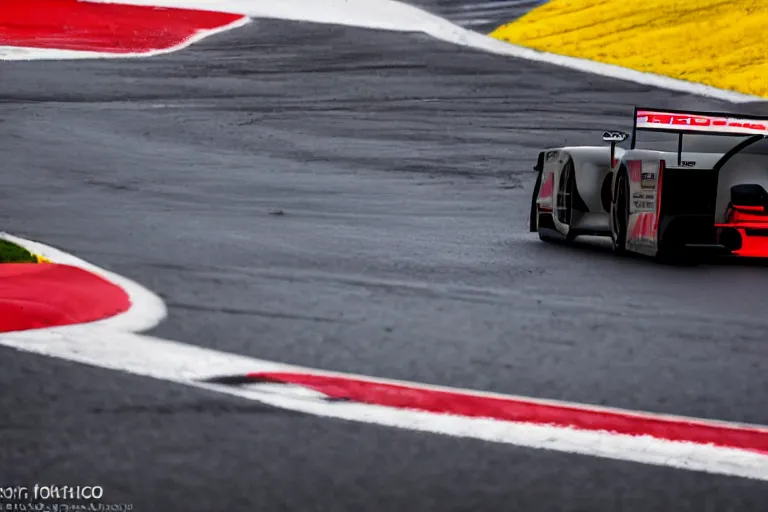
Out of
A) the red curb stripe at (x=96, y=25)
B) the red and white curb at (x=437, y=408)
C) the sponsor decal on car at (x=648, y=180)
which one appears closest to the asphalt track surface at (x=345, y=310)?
the red and white curb at (x=437, y=408)

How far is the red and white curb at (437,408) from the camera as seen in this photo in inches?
139

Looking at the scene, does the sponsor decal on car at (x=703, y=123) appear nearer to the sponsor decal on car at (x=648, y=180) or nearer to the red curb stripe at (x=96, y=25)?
the sponsor decal on car at (x=648, y=180)

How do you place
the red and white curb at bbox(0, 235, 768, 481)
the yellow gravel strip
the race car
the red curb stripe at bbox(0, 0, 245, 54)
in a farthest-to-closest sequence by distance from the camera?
the red curb stripe at bbox(0, 0, 245, 54), the yellow gravel strip, the race car, the red and white curb at bbox(0, 235, 768, 481)

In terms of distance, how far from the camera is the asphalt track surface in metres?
3.20

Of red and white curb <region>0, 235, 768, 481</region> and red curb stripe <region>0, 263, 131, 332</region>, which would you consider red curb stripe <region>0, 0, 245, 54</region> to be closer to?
red curb stripe <region>0, 263, 131, 332</region>

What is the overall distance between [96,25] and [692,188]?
16500 millimetres

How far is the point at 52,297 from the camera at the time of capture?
215 inches

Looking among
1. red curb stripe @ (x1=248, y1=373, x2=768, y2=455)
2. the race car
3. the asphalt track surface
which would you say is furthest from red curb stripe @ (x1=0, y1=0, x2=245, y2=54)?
red curb stripe @ (x1=248, y1=373, x2=768, y2=455)

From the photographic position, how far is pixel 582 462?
339 centimetres

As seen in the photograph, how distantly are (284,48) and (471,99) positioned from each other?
363 centimetres

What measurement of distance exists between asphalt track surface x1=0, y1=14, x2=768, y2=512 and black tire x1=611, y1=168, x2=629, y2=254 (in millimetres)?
174

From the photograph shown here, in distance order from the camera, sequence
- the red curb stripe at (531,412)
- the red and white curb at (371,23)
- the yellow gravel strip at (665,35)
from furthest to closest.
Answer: the yellow gravel strip at (665,35) → the red and white curb at (371,23) → the red curb stripe at (531,412)

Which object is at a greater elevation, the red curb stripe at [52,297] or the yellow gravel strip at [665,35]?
the yellow gravel strip at [665,35]

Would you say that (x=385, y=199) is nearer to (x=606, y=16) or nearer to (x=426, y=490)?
(x=426, y=490)
